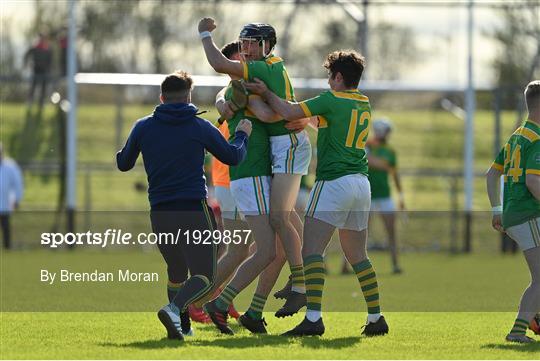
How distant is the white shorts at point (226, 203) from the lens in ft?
34.8

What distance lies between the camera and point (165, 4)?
1062 inches

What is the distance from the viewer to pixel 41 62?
2641 cm

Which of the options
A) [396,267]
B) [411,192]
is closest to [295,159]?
[396,267]

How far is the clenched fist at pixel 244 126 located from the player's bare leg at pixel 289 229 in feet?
1.49

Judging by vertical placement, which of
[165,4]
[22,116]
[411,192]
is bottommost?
[411,192]

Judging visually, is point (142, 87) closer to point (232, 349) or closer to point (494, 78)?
point (494, 78)

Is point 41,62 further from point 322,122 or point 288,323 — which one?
point 322,122

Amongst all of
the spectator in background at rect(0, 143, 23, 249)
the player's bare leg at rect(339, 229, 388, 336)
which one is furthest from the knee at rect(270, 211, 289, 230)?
the spectator in background at rect(0, 143, 23, 249)

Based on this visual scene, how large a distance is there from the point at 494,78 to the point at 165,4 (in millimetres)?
7334

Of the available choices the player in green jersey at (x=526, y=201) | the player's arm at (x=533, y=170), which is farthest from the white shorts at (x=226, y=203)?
the player's arm at (x=533, y=170)

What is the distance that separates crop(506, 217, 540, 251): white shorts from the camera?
9.45 m

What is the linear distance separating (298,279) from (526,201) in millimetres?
1804

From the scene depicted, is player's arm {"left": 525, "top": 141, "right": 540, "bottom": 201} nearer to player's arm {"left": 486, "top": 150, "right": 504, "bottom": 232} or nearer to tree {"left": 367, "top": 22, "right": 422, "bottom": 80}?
player's arm {"left": 486, "top": 150, "right": 504, "bottom": 232}

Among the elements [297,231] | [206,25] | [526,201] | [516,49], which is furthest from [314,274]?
[516,49]
